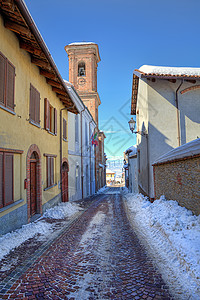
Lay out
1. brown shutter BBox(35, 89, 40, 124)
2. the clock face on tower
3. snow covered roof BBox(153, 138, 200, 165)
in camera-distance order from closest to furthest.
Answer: snow covered roof BBox(153, 138, 200, 165) < brown shutter BBox(35, 89, 40, 124) < the clock face on tower

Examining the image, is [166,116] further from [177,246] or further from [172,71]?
[177,246]

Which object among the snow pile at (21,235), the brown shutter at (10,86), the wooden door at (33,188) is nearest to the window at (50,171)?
the wooden door at (33,188)

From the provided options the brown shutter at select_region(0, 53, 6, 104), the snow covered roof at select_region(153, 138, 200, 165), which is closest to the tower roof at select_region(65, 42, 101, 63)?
the snow covered roof at select_region(153, 138, 200, 165)

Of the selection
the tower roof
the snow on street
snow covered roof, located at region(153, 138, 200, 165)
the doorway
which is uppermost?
the tower roof

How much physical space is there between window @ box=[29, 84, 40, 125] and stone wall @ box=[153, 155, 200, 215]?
213 inches

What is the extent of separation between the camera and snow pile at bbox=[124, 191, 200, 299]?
3431 millimetres

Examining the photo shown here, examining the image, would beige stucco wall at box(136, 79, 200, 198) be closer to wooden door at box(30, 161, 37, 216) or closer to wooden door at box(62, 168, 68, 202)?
wooden door at box(62, 168, 68, 202)

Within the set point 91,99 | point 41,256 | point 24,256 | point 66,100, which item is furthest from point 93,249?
point 91,99

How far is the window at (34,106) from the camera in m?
7.83

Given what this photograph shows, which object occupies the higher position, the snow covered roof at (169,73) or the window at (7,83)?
the snow covered roof at (169,73)

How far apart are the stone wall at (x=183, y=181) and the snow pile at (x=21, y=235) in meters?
4.34

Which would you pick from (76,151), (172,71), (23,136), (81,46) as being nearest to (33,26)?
(23,136)

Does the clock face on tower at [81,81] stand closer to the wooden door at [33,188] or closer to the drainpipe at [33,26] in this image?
the drainpipe at [33,26]

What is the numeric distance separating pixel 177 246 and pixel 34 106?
6.68 m
